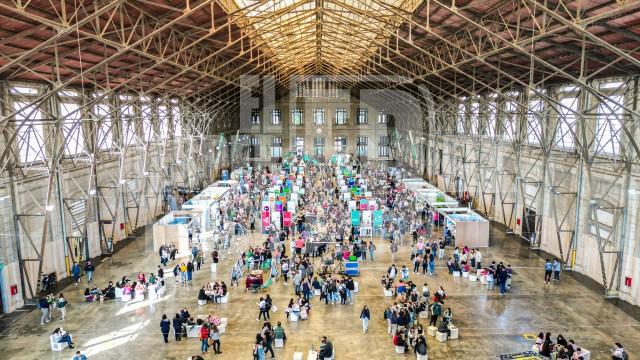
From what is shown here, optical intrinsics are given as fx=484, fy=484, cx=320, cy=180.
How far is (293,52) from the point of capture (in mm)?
34125

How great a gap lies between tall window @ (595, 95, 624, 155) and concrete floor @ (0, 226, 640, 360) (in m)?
5.36

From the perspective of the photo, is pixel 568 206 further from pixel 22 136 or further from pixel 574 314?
pixel 22 136

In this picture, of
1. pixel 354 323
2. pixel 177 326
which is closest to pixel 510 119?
pixel 354 323

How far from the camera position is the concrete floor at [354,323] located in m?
13.4

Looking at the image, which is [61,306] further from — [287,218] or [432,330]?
[287,218]

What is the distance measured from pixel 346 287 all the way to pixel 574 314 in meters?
7.45

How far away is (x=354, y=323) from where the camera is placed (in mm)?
15141

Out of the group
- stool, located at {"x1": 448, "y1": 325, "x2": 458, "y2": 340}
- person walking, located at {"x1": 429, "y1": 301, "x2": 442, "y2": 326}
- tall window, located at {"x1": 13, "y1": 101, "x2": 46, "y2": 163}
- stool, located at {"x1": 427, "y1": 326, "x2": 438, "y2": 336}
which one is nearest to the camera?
stool, located at {"x1": 448, "y1": 325, "x2": 458, "y2": 340}

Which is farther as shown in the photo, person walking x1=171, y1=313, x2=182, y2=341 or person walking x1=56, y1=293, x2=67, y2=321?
person walking x1=56, y1=293, x2=67, y2=321

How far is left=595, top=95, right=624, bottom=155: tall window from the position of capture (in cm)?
1791

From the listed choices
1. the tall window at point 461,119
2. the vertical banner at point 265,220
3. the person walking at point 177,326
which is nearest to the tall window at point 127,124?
the vertical banner at point 265,220

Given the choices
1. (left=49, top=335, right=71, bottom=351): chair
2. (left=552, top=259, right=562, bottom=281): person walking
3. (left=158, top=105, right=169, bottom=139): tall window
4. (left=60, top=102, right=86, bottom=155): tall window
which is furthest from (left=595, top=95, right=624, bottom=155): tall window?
(left=158, top=105, right=169, bottom=139): tall window

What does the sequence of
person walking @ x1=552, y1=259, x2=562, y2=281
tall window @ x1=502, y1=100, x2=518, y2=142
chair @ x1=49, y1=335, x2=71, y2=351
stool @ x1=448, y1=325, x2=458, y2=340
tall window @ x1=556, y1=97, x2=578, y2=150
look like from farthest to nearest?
tall window @ x1=502, y1=100, x2=518, y2=142 < tall window @ x1=556, y1=97, x2=578, y2=150 < person walking @ x1=552, y1=259, x2=562, y2=281 < stool @ x1=448, y1=325, x2=458, y2=340 < chair @ x1=49, y1=335, x2=71, y2=351

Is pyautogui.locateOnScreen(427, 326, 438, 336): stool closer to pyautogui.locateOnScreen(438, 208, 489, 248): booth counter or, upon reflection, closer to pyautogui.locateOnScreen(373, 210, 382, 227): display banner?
pyautogui.locateOnScreen(438, 208, 489, 248): booth counter
